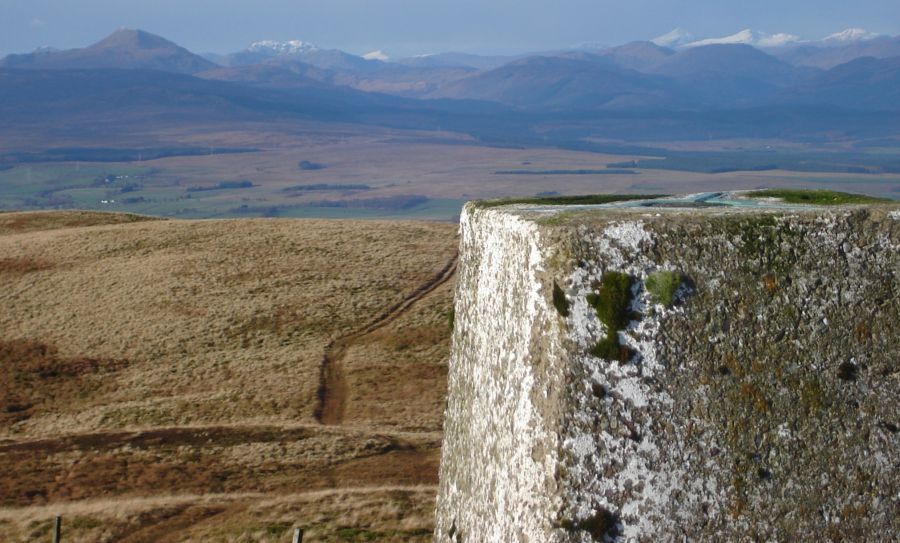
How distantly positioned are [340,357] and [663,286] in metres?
41.2

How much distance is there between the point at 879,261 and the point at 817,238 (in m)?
0.64

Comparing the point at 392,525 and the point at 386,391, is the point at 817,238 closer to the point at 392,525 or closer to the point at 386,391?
the point at 392,525

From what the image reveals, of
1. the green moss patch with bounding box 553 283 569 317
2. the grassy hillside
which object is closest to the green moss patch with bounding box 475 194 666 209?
the green moss patch with bounding box 553 283 569 317

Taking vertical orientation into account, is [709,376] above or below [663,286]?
below

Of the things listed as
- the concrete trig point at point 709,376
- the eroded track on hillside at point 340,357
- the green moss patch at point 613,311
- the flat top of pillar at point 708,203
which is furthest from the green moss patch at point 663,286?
the eroded track on hillside at point 340,357

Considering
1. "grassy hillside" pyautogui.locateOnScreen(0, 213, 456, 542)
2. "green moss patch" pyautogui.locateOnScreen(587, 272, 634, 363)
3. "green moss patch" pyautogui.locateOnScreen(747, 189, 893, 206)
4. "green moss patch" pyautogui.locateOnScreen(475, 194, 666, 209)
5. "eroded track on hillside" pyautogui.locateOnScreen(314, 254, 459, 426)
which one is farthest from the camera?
"eroded track on hillside" pyautogui.locateOnScreen(314, 254, 459, 426)

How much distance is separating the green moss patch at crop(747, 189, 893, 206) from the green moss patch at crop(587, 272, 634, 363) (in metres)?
3.19

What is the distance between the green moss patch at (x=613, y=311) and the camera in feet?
28.7

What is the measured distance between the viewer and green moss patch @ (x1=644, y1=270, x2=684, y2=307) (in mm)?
8773

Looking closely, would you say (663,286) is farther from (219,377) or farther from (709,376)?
(219,377)

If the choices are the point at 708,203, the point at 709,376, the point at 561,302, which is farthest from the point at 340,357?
the point at 709,376

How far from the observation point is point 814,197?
38.3 ft

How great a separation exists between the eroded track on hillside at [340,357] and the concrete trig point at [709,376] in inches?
1274

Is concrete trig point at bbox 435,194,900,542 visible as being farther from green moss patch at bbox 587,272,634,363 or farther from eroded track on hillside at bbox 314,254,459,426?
eroded track on hillside at bbox 314,254,459,426
